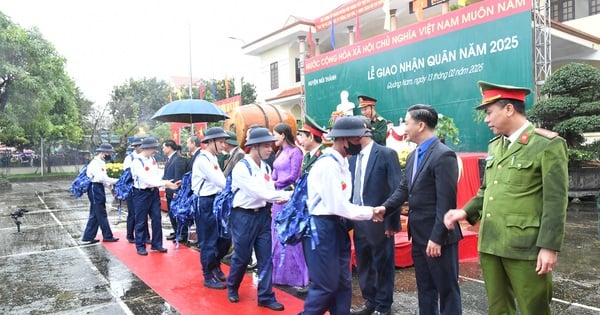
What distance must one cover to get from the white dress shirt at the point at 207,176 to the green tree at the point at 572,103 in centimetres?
747

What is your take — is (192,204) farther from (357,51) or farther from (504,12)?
(357,51)

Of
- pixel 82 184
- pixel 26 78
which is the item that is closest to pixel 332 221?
pixel 82 184

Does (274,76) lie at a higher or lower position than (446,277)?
higher

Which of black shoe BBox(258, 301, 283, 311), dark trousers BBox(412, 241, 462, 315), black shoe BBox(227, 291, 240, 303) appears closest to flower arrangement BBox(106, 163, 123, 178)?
black shoe BBox(227, 291, 240, 303)

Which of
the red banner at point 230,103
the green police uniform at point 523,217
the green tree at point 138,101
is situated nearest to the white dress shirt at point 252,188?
the green police uniform at point 523,217

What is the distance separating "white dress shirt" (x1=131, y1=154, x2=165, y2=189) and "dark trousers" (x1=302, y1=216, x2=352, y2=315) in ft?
11.8

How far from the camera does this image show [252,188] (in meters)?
3.78

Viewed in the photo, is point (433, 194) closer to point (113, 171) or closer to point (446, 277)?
point (446, 277)

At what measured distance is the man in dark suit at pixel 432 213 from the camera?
277 cm

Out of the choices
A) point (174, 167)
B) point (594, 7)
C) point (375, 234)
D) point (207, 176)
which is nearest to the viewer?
point (375, 234)

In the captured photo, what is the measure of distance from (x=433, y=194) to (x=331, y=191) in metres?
0.67

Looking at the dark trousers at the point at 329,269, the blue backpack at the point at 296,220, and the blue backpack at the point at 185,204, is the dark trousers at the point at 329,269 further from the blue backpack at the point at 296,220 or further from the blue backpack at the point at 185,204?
the blue backpack at the point at 185,204

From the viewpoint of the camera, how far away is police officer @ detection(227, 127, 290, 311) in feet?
12.6

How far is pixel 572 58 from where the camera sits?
13555 millimetres
